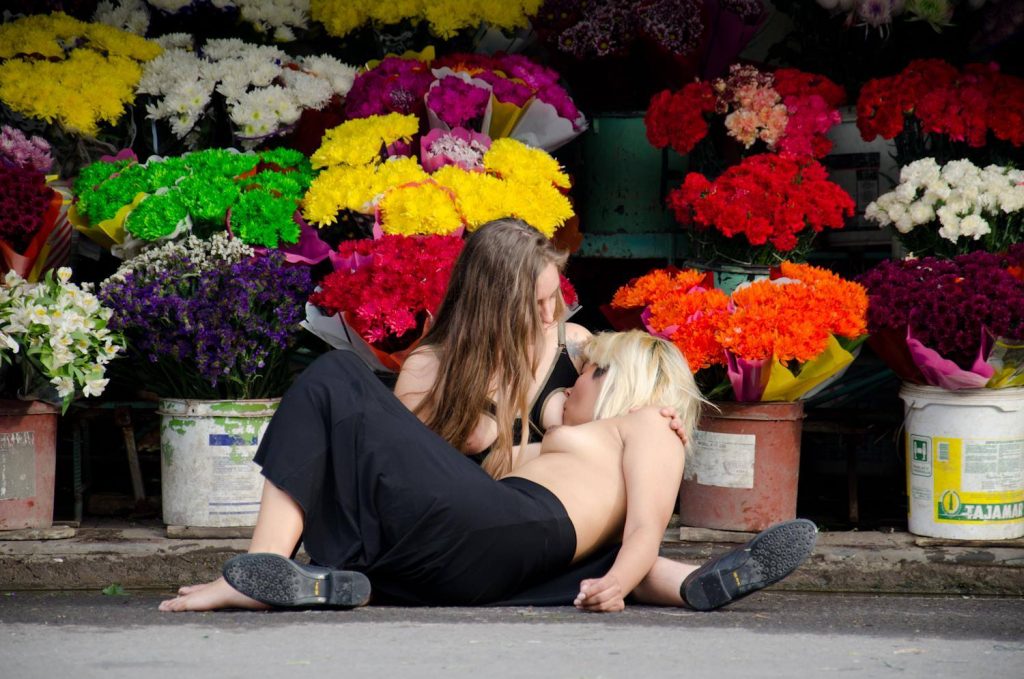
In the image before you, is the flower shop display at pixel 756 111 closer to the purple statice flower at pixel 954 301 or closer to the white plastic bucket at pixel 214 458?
the purple statice flower at pixel 954 301

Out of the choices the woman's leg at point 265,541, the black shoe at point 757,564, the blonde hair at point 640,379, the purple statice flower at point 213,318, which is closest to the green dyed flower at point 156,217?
the purple statice flower at point 213,318

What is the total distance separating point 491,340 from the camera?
3.57 m

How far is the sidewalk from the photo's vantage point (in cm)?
404

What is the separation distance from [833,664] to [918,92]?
2369 mm

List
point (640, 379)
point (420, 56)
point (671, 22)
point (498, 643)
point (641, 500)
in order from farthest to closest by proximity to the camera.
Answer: point (420, 56) → point (671, 22) → point (640, 379) → point (641, 500) → point (498, 643)

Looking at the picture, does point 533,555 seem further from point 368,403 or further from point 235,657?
point 235,657

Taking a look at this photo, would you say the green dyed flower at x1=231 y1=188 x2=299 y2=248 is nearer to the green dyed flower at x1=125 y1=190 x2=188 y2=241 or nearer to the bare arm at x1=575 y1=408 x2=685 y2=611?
the green dyed flower at x1=125 y1=190 x2=188 y2=241

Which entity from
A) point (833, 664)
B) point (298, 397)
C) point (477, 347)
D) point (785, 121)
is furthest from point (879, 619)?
point (785, 121)

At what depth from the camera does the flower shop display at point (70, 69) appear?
4621mm

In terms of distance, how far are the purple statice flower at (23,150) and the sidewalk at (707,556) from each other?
46.4 inches

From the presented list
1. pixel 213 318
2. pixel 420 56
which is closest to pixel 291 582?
pixel 213 318

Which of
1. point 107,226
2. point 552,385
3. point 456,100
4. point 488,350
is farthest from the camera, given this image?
point 456,100

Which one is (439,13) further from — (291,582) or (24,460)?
(291,582)

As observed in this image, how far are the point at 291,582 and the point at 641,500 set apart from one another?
2.55 feet
